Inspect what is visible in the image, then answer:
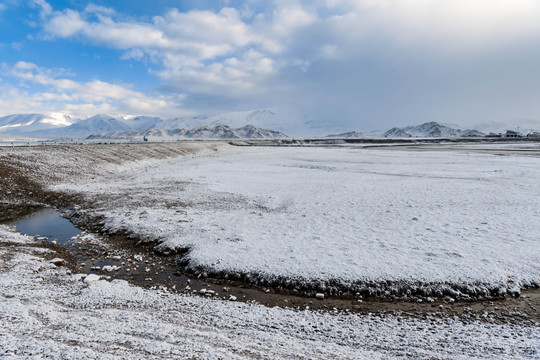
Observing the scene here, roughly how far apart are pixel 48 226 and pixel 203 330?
14.6 metres

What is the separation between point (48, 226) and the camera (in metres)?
16.4

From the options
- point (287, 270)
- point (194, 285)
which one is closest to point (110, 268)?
point (194, 285)

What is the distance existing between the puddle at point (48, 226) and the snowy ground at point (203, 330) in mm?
5668

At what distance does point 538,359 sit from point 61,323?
1110 cm

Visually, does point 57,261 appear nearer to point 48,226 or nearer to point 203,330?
point 48,226

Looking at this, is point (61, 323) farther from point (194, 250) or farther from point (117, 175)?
point (117, 175)

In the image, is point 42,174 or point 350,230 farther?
point 42,174

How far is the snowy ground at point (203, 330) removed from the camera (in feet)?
20.3

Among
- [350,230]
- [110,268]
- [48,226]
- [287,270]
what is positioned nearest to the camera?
[287,270]

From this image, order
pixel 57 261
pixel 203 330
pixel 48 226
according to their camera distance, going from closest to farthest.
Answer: pixel 203 330 < pixel 57 261 < pixel 48 226

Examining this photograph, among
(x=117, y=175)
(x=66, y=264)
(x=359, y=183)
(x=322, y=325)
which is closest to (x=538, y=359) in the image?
(x=322, y=325)

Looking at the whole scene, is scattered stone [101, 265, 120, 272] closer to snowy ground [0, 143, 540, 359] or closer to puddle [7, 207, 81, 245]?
snowy ground [0, 143, 540, 359]

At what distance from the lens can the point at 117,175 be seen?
34531 mm

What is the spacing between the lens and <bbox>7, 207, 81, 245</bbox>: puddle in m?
14.7
